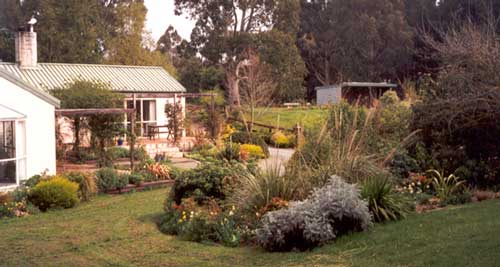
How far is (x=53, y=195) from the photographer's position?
1252 centimetres

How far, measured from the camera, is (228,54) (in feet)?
151

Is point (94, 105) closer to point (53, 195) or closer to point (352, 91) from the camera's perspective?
point (53, 195)

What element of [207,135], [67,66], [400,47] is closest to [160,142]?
[207,135]

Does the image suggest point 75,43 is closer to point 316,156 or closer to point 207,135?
point 207,135

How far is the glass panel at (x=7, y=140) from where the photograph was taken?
13688mm

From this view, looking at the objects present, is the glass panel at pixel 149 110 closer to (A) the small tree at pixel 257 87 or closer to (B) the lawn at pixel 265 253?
(A) the small tree at pixel 257 87

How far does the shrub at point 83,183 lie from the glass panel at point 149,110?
13.0m

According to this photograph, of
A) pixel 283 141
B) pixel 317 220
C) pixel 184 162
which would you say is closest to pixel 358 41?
pixel 283 141

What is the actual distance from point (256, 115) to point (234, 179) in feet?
75.5

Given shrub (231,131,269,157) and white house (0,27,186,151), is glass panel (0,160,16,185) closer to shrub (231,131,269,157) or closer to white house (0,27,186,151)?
shrub (231,131,269,157)

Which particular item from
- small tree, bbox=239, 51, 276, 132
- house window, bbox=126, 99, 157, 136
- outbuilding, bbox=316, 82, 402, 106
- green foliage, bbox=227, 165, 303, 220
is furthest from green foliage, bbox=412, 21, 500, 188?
outbuilding, bbox=316, 82, 402, 106

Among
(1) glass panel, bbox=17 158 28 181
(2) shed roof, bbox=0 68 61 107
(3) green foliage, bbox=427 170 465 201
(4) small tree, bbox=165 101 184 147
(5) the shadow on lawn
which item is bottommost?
(5) the shadow on lawn

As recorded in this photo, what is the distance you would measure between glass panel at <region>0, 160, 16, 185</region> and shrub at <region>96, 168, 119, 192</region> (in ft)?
6.30

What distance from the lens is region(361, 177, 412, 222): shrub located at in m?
8.69
